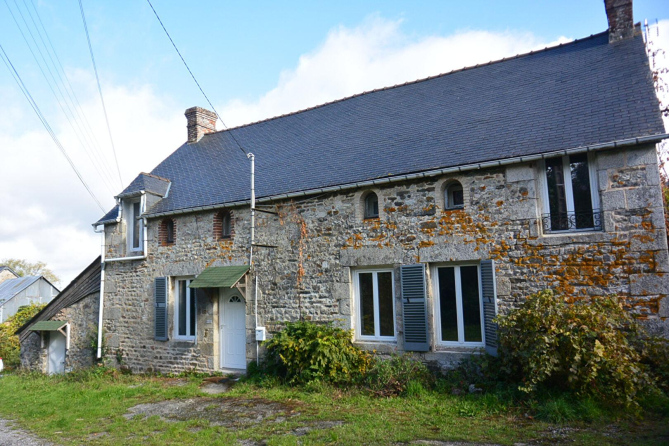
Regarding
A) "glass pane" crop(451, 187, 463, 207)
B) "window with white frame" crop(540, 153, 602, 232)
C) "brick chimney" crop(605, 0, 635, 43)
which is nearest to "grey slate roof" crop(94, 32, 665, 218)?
"brick chimney" crop(605, 0, 635, 43)

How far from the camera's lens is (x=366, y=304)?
355 inches

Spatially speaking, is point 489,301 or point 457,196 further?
point 457,196

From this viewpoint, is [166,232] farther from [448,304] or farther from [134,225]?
[448,304]

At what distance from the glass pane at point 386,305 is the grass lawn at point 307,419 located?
134 cm

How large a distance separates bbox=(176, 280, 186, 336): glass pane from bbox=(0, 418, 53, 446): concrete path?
12.9 feet

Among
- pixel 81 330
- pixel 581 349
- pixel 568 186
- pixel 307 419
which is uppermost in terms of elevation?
pixel 568 186

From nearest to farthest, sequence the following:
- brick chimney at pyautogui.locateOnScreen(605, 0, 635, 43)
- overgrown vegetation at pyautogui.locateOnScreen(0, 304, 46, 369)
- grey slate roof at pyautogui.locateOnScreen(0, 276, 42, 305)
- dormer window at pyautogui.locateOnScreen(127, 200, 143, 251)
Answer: brick chimney at pyautogui.locateOnScreen(605, 0, 635, 43) < dormer window at pyautogui.locateOnScreen(127, 200, 143, 251) < overgrown vegetation at pyautogui.locateOnScreen(0, 304, 46, 369) < grey slate roof at pyautogui.locateOnScreen(0, 276, 42, 305)

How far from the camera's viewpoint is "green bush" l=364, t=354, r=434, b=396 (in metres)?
7.62

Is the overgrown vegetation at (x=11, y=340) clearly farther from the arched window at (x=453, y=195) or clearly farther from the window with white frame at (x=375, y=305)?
the arched window at (x=453, y=195)

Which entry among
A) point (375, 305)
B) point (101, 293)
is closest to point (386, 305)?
point (375, 305)

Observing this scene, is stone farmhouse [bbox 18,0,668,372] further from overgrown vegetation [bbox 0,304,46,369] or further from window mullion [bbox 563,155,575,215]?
overgrown vegetation [bbox 0,304,46,369]

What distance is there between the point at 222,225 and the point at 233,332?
92.5 inches

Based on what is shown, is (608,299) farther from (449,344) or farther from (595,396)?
(449,344)

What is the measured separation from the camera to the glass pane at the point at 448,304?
8.17 m
